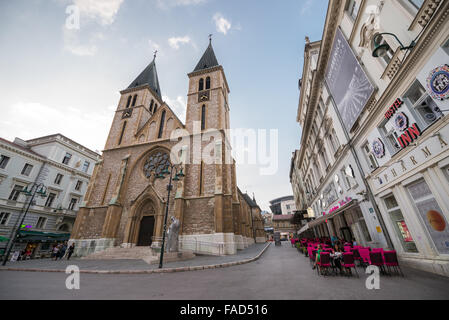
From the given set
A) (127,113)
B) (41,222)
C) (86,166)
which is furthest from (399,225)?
(86,166)

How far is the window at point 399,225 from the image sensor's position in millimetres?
6957

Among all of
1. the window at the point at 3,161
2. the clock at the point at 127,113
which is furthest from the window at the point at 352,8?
the window at the point at 3,161

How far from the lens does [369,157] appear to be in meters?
8.95

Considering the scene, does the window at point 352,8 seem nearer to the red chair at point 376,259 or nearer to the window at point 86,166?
the red chair at point 376,259

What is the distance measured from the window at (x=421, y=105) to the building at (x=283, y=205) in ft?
236

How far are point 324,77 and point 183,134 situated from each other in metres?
14.8

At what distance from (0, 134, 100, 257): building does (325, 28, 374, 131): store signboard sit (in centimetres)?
3151

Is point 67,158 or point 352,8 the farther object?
point 67,158

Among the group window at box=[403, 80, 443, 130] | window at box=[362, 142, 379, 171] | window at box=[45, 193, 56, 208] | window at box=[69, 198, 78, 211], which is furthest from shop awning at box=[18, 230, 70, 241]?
window at box=[403, 80, 443, 130]

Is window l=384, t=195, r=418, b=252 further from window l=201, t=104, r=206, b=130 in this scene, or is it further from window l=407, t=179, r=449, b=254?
window l=201, t=104, r=206, b=130

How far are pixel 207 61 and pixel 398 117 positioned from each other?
93.6 ft

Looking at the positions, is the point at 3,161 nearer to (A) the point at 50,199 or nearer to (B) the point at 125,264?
(A) the point at 50,199
